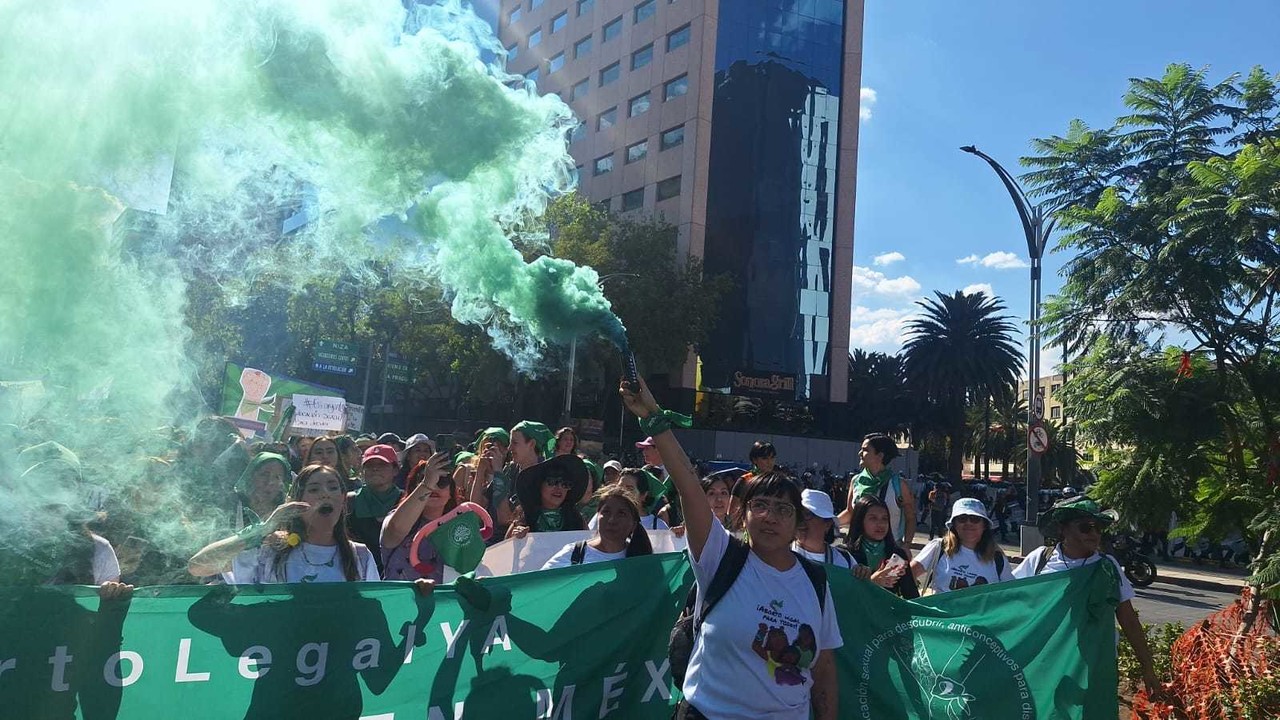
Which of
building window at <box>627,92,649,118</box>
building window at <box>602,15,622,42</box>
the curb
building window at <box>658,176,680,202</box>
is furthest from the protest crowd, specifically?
building window at <box>602,15,622,42</box>

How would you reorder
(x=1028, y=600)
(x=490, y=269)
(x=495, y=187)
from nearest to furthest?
(x=1028, y=600), (x=495, y=187), (x=490, y=269)

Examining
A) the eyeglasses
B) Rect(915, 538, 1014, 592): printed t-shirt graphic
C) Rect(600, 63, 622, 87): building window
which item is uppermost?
Rect(600, 63, 622, 87): building window

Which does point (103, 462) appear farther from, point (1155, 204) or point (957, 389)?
point (957, 389)

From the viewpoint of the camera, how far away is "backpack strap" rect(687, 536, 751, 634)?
296 cm

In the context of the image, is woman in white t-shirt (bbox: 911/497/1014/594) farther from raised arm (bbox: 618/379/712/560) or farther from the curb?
the curb

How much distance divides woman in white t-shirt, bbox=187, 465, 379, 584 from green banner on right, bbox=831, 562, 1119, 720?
7.06 feet

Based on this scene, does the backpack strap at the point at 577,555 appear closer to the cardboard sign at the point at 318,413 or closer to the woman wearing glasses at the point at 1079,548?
the woman wearing glasses at the point at 1079,548

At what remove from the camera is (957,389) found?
169 feet

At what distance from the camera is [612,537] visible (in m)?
4.09

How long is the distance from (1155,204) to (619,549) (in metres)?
9.58

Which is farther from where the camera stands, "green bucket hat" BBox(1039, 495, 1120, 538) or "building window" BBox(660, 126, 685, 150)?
"building window" BBox(660, 126, 685, 150)

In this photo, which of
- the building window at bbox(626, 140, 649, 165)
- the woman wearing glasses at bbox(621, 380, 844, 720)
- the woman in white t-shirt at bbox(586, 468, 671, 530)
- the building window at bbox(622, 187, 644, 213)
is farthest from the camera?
the building window at bbox(626, 140, 649, 165)

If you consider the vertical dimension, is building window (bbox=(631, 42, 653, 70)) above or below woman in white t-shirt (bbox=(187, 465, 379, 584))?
above

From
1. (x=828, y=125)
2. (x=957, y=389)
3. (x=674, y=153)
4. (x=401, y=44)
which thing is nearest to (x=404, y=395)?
(x=674, y=153)
